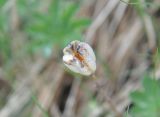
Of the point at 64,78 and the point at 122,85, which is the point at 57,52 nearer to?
the point at 64,78

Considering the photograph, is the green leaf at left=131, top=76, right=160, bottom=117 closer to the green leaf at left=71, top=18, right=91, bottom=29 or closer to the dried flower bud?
the dried flower bud

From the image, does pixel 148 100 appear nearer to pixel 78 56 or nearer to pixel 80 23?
pixel 78 56

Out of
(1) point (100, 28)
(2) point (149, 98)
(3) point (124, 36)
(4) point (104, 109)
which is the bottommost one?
(2) point (149, 98)

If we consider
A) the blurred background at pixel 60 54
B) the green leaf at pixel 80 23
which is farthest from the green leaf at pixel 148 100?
the green leaf at pixel 80 23

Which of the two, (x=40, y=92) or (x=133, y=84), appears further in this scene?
(x=40, y=92)

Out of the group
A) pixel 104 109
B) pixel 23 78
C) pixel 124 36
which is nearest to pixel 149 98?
pixel 104 109

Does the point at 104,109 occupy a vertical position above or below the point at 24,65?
below
